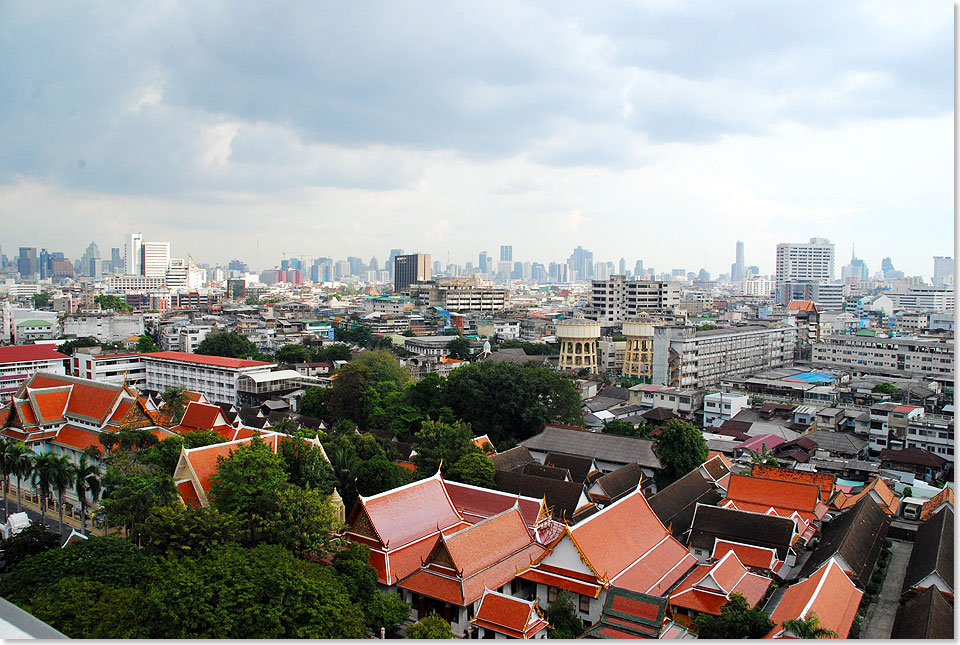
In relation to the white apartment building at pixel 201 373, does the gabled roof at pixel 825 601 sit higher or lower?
lower

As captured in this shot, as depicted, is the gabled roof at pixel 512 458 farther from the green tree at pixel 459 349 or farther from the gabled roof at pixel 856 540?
the green tree at pixel 459 349

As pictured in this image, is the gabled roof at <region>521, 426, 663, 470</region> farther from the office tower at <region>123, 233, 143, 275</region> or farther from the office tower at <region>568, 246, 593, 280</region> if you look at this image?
the office tower at <region>568, 246, 593, 280</region>

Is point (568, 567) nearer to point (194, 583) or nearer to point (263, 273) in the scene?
point (194, 583)

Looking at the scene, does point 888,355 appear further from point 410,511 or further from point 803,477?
point 410,511

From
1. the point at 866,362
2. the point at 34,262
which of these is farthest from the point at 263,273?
the point at 866,362

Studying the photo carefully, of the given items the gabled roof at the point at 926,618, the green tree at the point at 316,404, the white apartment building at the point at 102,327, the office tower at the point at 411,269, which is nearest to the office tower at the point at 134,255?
the office tower at the point at 411,269

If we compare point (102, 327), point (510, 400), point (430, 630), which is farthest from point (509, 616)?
point (102, 327)

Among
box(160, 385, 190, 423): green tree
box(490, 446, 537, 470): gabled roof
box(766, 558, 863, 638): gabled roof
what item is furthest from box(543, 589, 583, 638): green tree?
box(160, 385, 190, 423): green tree
